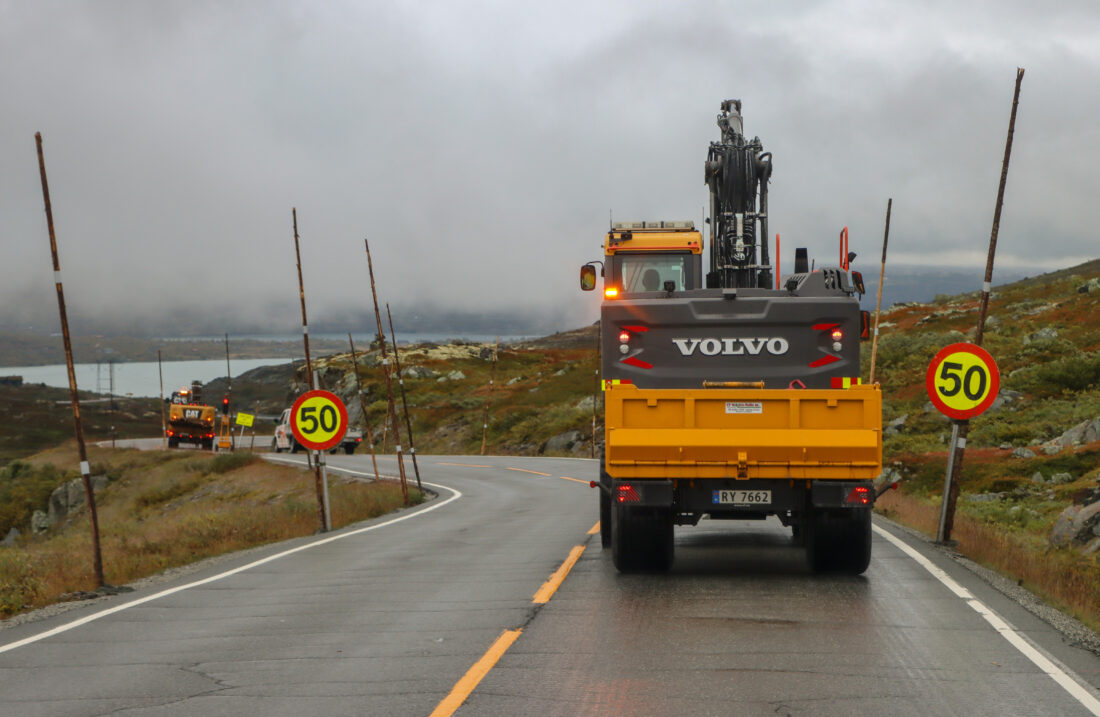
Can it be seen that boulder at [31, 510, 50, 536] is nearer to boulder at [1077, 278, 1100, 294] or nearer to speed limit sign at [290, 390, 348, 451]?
speed limit sign at [290, 390, 348, 451]

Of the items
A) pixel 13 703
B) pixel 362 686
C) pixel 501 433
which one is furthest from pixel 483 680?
pixel 501 433

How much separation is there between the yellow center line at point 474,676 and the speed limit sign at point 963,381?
8233mm

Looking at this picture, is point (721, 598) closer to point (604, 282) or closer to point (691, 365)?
point (691, 365)

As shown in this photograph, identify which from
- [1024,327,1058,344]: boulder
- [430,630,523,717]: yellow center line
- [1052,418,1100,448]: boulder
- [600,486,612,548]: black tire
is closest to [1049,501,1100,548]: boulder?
[600,486,612,548]: black tire

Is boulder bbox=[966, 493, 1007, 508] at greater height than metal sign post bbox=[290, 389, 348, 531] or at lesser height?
lesser

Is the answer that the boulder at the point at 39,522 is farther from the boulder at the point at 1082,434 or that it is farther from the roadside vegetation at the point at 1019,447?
the boulder at the point at 1082,434

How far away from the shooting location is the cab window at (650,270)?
16.9m

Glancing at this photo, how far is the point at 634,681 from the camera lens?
677 centimetres

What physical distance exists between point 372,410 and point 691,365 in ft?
254

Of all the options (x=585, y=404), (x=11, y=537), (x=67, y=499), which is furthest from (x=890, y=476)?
(x=67, y=499)

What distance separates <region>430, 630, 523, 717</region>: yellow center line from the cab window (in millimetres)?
9230

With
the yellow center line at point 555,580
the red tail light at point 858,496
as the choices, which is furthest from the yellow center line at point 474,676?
the red tail light at point 858,496

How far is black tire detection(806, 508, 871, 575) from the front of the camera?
1092cm

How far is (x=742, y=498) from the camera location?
1063 centimetres
